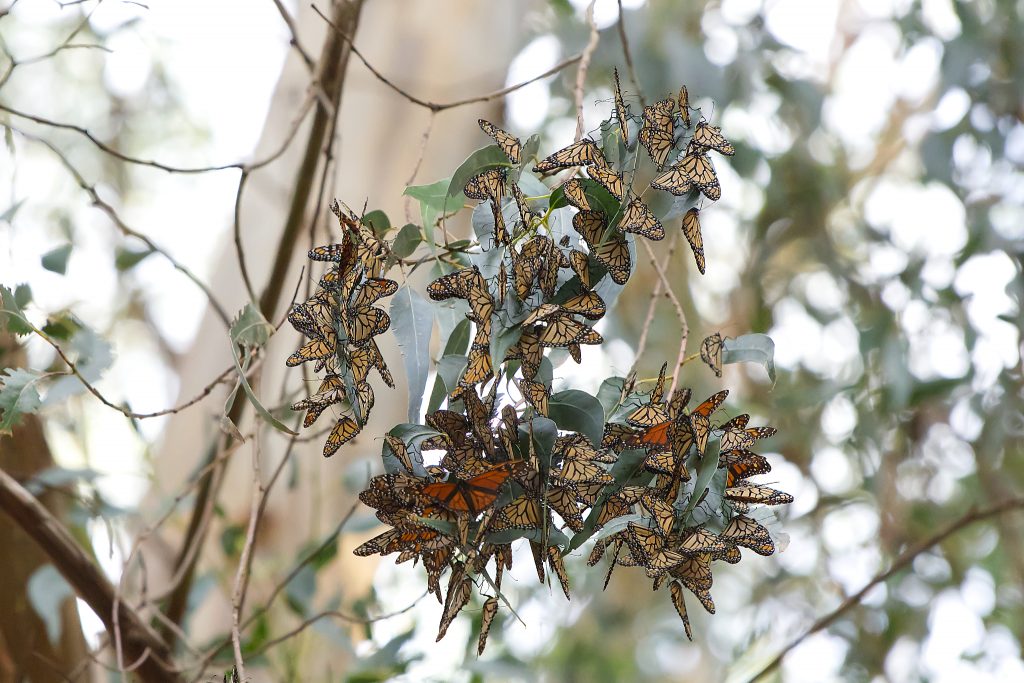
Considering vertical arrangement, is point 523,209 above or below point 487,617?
above

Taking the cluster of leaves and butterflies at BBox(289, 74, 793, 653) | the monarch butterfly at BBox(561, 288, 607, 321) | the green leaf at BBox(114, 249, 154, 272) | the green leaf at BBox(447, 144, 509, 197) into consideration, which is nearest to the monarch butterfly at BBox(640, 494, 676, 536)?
the cluster of leaves and butterflies at BBox(289, 74, 793, 653)

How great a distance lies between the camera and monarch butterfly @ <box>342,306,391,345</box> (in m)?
0.56

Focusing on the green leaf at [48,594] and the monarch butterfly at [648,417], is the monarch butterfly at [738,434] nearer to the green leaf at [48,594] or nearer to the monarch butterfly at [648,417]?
the monarch butterfly at [648,417]

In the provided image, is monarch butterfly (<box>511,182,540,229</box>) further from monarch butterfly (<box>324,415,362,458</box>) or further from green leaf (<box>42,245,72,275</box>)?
green leaf (<box>42,245,72,275</box>)

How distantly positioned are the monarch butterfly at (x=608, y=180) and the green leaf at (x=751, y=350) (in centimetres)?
15

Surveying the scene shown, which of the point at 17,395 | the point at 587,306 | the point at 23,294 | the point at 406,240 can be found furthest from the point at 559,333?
the point at 23,294

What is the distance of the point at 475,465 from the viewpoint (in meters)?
0.54

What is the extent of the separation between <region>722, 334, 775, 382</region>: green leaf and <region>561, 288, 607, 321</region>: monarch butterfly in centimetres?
13

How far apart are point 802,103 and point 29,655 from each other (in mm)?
1755

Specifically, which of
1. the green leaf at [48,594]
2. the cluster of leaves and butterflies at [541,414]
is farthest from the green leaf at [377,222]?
the green leaf at [48,594]

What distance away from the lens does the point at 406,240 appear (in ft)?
2.02

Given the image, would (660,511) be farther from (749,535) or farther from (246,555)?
(246,555)

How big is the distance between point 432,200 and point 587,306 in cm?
14

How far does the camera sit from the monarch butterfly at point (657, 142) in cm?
59
